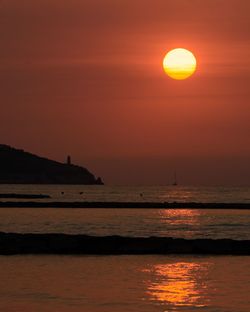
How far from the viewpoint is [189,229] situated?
74312 millimetres

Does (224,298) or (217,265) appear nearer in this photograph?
(224,298)

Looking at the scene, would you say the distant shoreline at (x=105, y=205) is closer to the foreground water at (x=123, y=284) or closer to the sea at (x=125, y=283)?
the sea at (x=125, y=283)

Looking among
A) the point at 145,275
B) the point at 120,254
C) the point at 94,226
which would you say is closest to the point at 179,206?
the point at 94,226

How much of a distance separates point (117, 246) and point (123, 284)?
1400 centimetres

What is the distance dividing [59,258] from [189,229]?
31.7 metres

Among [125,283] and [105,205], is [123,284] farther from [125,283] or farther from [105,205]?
[105,205]

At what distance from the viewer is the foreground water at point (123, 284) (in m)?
28.3

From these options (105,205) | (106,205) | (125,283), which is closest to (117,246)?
(125,283)

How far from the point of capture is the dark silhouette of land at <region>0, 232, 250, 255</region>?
1826 inches

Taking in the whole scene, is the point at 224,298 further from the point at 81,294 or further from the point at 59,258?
the point at 59,258

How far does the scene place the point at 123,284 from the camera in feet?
109

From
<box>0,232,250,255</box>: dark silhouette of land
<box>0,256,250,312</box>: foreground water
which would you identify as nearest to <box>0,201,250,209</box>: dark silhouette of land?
<box>0,232,250,255</box>: dark silhouette of land

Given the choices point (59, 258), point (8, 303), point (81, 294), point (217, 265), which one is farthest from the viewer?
point (59, 258)

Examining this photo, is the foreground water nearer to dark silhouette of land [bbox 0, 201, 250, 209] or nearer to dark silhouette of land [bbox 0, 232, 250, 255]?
dark silhouette of land [bbox 0, 232, 250, 255]
